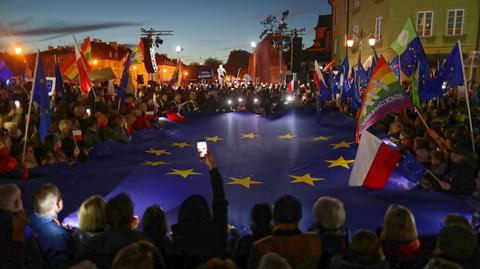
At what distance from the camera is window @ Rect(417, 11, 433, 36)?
28.6 m

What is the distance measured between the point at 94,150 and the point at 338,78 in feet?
37.4

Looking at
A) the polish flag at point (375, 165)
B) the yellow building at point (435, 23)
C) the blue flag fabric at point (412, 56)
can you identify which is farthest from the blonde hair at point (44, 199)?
the yellow building at point (435, 23)

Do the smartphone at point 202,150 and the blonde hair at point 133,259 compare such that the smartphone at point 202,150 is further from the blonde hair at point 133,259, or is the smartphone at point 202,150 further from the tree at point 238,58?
the tree at point 238,58

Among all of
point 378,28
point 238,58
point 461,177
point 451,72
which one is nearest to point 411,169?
point 461,177

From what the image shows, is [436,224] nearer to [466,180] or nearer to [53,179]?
[466,180]

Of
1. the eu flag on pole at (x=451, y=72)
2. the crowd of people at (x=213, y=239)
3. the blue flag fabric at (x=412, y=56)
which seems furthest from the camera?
the blue flag fabric at (x=412, y=56)

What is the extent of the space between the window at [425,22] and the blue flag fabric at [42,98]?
27.4m

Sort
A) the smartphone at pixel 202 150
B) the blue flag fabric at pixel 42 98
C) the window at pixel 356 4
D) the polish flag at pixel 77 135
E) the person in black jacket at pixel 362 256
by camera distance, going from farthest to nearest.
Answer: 1. the window at pixel 356 4
2. the polish flag at pixel 77 135
3. the blue flag fabric at pixel 42 98
4. the smartphone at pixel 202 150
5. the person in black jacket at pixel 362 256

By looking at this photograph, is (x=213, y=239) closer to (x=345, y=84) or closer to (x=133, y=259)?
(x=133, y=259)

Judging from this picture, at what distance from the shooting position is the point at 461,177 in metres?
5.75

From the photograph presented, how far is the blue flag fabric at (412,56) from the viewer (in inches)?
415

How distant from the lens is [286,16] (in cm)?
4228

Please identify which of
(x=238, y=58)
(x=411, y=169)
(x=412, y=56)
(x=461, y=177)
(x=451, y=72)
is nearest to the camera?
(x=461, y=177)

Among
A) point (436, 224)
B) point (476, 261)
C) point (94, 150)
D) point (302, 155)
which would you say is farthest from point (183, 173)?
point (476, 261)
